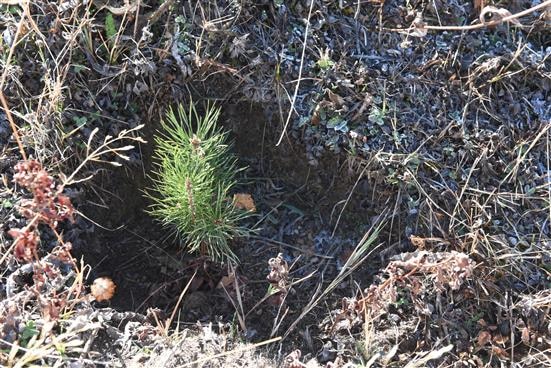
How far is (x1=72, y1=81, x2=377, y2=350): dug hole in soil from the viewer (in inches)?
94.9

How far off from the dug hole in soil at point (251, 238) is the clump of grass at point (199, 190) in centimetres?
12

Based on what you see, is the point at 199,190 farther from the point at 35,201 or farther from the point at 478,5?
the point at 478,5

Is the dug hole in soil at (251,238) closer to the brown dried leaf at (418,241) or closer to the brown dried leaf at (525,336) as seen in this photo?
the brown dried leaf at (418,241)

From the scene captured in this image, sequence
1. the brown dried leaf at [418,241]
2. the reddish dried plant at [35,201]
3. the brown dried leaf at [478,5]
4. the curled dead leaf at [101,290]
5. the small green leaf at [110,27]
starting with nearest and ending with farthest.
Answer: the reddish dried plant at [35,201] → the curled dead leaf at [101,290] → the brown dried leaf at [418,241] → the small green leaf at [110,27] → the brown dried leaf at [478,5]

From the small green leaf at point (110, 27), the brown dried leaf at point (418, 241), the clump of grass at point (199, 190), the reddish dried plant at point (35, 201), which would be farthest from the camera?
the small green leaf at point (110, 27)

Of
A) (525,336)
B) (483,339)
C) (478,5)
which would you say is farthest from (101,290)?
(478,5)

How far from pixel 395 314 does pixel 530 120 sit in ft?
3.00

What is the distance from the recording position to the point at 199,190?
221cm

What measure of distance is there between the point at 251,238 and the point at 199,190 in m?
0.39

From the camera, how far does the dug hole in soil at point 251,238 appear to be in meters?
2.41

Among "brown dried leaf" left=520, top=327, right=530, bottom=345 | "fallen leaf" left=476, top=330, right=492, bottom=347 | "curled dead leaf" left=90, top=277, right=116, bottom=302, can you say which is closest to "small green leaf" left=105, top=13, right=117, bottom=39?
"curled dead leaf" left=90, top=277, right=116, bottom=302

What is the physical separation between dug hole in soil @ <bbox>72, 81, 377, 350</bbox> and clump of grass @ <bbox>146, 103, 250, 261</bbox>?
118mm

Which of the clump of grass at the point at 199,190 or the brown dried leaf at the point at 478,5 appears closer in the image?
the clump of grass at the point at 199,190

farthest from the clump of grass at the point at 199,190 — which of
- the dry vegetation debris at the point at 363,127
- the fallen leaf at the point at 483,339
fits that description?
the fallen leaf at the point at 483,339
